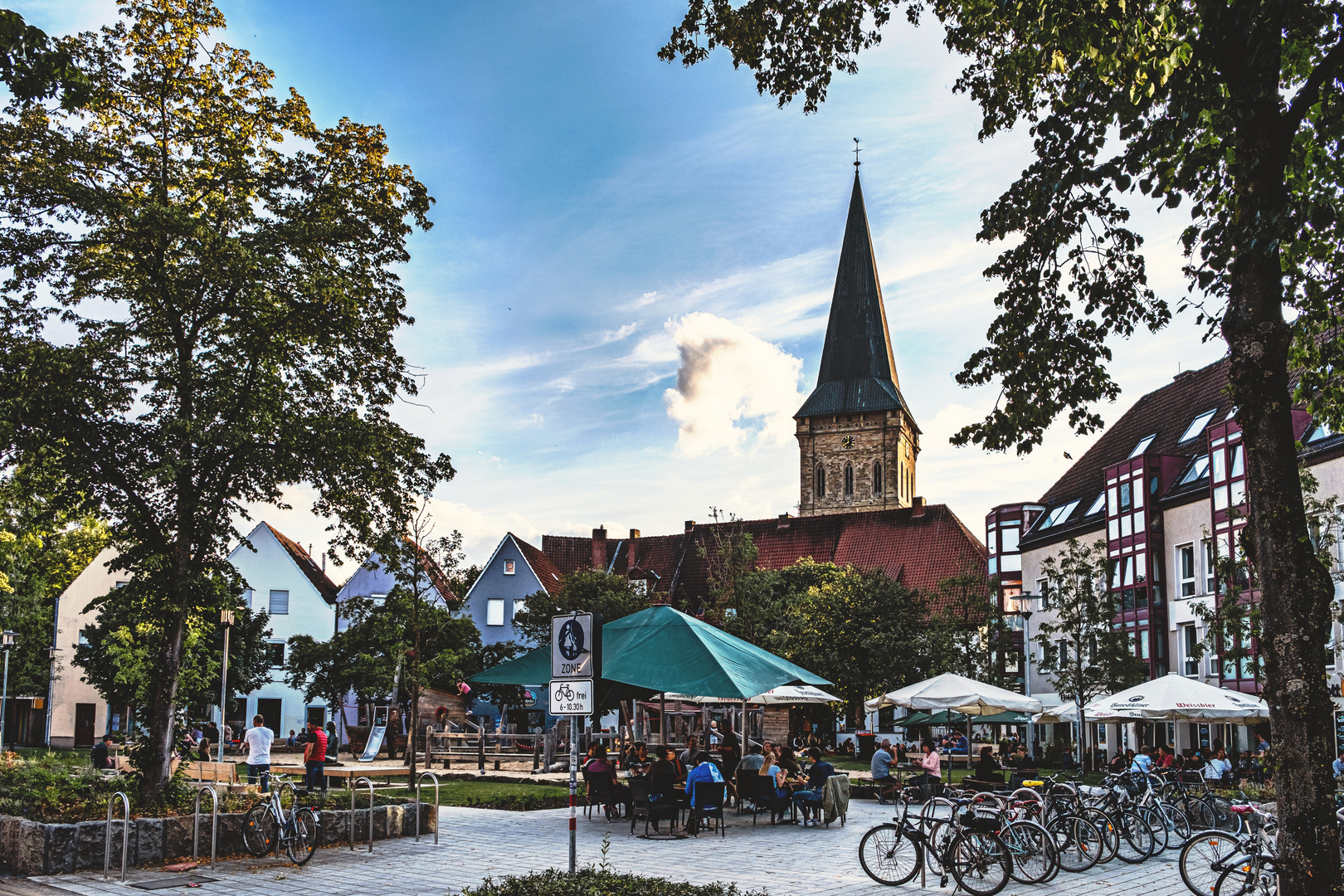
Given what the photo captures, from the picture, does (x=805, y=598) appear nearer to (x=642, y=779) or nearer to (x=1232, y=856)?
(x=642, y=779)

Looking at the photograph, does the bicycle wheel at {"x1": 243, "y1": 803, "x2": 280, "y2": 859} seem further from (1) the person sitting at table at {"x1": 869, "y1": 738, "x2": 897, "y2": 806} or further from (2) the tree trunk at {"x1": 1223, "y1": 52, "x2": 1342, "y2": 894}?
(1) the person sitting at table at {"x1": 869, "y1": 738, "x2": 897, "y2": 806}

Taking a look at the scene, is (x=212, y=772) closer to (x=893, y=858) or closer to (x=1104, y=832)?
(x=893, y=858)

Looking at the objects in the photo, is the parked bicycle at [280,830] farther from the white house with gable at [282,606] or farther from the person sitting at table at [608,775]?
the white house with gable at [282,606]

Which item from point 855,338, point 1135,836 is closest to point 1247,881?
point 1135,836

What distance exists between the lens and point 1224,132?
856 centimetres

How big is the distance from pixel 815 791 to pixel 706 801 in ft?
9.03

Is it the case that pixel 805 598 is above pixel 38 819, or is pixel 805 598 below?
above

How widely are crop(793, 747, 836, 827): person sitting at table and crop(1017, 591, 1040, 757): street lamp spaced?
478 inches

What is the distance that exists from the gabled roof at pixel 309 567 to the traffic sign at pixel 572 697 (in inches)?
2104

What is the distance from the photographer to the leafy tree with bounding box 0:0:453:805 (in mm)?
16125

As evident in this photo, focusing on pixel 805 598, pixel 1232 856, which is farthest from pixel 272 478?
pixel 805 598

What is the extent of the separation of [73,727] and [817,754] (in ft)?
169

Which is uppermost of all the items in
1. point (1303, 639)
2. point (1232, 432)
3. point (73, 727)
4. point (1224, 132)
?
point (1232, 432)

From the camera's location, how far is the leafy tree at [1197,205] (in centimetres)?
786
